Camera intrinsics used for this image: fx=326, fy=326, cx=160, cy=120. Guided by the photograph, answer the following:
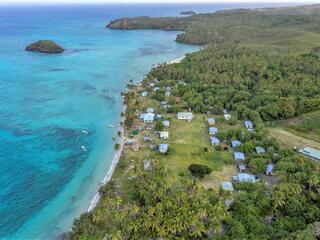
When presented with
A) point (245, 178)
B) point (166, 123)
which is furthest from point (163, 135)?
point (245, 178)

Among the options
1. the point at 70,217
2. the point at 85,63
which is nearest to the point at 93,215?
the point at 70,217

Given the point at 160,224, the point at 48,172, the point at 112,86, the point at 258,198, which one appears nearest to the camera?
the point at 160,224

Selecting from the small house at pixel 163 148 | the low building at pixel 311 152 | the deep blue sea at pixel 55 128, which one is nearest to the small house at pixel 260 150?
the low building at pixel 311 152

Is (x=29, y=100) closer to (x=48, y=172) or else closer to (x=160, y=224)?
(x=48, y=172)

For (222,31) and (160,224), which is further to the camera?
(222,31)

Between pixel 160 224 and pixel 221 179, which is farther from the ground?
pixel 160 224

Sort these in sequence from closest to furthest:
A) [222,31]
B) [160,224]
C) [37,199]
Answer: [160,224] < [37,199] < [222,31]

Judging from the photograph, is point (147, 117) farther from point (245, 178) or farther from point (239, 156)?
point (245, 178)

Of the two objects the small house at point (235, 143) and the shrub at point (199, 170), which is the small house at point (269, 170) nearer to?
the small house at point (235, 143)
